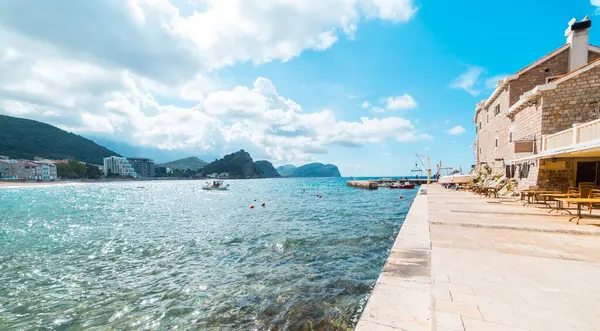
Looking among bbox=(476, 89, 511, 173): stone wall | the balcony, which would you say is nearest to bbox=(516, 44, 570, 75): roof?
bbox=(476, 89, 511, 173): stone wall

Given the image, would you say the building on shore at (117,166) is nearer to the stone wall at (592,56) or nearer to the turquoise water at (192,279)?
the turquoise water at (192,279)

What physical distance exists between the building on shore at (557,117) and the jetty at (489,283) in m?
Result: 6.20

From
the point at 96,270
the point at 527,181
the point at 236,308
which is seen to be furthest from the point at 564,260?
the point at 527,181

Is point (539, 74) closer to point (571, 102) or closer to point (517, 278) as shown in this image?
point (571, 102)

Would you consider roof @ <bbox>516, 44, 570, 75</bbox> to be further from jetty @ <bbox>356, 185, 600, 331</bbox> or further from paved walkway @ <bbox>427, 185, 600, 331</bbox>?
jetty @ <bbox>356, 185, 600, 331</bbox>

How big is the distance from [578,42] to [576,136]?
1221cm

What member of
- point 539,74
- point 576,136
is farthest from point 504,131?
point 576,136

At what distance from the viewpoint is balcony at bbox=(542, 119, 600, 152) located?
10250 millimetres

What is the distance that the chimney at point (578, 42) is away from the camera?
17469 millimetres

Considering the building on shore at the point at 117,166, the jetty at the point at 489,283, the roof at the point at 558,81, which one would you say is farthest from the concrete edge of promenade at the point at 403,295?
the building on shore at the point at 117,166

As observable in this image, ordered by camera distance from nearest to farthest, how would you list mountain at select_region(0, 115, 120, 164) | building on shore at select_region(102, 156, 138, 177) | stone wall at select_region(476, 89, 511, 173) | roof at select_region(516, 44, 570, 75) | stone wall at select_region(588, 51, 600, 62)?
1. stone wall at select_region(588, 51, 600, 62)
2. roof at select_region(516, 44, 570, 75)
3. stone wall at select_region(476, 89, 511, 173)
4. mountain at select_region(0, 115, 120, 164)
5. building on shore at select_region(102, 156, 138, 177)

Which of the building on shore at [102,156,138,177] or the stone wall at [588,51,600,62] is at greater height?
the stone wall at [588,51,600,62]

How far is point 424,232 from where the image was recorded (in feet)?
23.9

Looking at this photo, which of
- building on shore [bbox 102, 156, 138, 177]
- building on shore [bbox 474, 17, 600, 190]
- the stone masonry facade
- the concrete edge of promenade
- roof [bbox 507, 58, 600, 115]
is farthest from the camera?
building on shore [bbox 102, 156, 138, 177]
